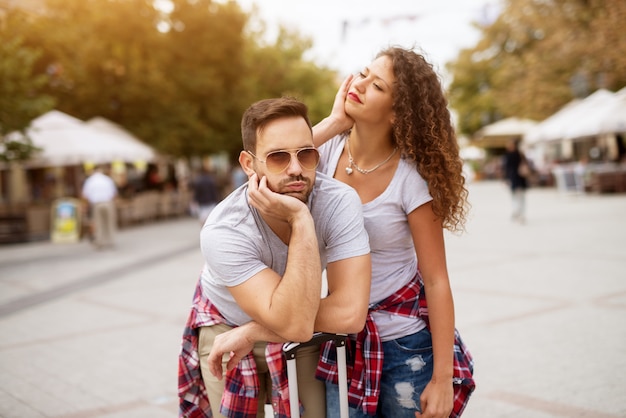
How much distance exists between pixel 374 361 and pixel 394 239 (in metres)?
0.41

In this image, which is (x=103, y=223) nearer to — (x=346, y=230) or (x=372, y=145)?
(x=372, y=145)

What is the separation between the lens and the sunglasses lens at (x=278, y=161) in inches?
80.9

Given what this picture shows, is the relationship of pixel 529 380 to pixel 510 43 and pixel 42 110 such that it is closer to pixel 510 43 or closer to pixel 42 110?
pixel 42 110

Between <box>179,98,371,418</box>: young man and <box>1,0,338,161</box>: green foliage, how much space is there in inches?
782

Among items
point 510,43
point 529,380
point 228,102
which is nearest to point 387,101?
point 529,380

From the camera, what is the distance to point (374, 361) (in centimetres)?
222

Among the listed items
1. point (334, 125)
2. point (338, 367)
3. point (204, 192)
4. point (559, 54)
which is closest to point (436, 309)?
point (338, 367)

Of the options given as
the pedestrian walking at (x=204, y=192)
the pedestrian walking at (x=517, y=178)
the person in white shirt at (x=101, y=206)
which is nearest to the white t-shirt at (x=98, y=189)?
the person in white shirt at (x=101, y=206)

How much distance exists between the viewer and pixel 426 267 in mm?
2205

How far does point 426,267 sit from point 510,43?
37.9 metres

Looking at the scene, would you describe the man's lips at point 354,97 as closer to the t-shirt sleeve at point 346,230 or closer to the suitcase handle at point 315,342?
the t-shirt sleeve at point 346,230

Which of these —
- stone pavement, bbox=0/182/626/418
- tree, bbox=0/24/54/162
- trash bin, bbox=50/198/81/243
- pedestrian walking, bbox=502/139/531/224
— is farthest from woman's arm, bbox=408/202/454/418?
trash bin, bbox=50/198/81/243

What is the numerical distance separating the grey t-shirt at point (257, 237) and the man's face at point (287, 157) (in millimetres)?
91

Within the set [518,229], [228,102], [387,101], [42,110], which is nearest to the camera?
[387,101]
